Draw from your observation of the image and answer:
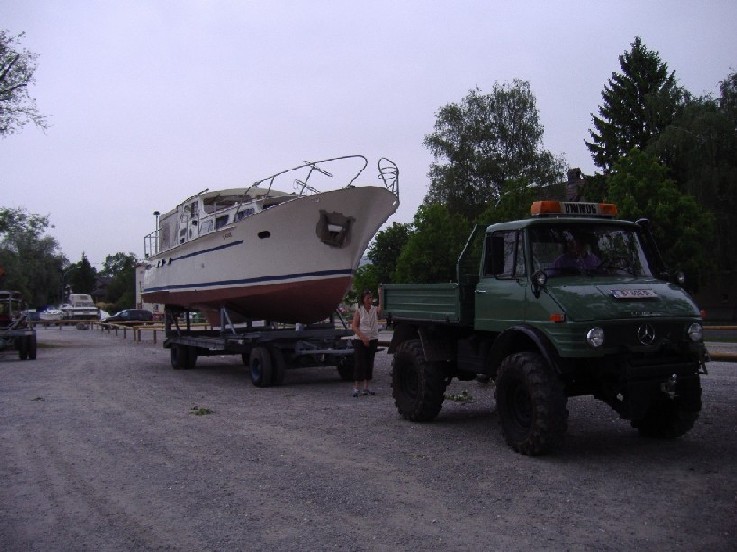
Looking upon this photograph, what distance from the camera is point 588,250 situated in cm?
772

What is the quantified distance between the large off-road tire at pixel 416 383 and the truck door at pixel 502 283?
1.16 metres

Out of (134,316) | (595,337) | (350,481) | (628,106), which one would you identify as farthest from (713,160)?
(134,316)

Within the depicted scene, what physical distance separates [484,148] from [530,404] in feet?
Result: 135

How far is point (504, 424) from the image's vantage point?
7473 millimetres

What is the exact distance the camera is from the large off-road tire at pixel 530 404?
22.4 ft

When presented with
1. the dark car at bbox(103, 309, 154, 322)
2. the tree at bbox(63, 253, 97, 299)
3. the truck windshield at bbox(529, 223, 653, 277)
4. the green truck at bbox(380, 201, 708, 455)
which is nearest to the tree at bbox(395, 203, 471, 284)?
the dark car at bbox(103, 309, 154, 322)

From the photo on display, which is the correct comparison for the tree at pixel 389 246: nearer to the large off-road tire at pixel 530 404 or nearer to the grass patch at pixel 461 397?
the grass patch at pixel 461 397

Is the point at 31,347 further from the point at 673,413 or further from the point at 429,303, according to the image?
the point at 673,413

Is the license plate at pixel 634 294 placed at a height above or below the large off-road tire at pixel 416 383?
above

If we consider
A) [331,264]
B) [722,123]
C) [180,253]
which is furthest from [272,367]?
[722,123]

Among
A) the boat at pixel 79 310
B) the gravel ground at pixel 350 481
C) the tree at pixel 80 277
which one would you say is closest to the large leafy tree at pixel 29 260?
the boat at pixel 79 310

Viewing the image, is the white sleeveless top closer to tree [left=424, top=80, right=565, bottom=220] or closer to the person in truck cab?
the person in truck cab

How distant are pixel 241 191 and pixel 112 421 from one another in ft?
24.4

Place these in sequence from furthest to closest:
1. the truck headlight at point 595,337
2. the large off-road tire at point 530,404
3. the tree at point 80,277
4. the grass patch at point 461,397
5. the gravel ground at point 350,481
A: 1. the tree at point 80,277
2. the grass patch at point 461,397
3. the large off-road tire at point 530,404
4. the truck headlight at point 595,337
5. the gravel ground at point 350,481
